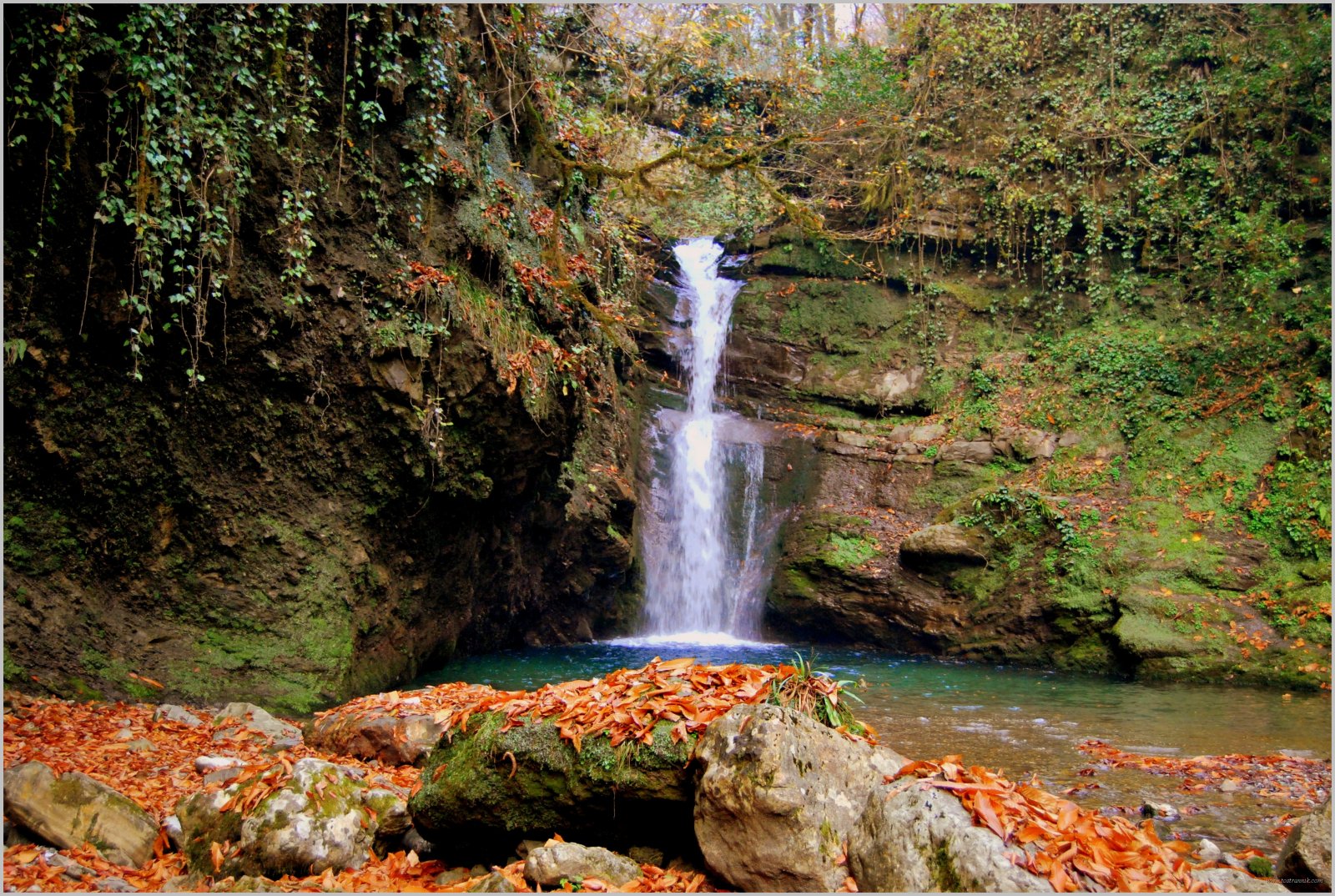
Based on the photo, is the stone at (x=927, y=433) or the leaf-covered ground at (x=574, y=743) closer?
the leaf-covered ground at (x=574, y=743)

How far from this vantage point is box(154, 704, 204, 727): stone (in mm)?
5352

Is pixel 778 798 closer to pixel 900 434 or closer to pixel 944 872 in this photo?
pixel 944 872

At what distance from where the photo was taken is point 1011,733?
7.05 meters

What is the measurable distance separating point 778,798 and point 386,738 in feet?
10.2

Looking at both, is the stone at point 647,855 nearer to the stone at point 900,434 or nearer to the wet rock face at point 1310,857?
the wet rock face at point 1310,857

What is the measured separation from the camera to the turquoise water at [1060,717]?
5.19 m

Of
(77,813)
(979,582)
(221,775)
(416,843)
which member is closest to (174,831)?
(77,813)

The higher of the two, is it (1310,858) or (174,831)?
(1310,858)

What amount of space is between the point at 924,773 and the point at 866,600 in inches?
394

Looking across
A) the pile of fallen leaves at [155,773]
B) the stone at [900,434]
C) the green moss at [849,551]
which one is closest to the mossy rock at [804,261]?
the stone at [900,434]

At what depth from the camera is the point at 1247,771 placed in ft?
18.9

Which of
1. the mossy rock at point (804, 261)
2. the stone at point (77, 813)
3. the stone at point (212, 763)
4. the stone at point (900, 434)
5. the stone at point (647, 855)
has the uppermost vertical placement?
the mossy rock at point (804, 261)

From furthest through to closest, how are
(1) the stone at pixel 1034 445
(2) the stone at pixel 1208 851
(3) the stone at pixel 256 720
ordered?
(1) the stone at pixel 1034 445 < (3) the stone at pixel 256 720 < (2) the stone at pixel 1208 851

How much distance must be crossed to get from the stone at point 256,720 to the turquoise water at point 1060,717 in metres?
2.94
